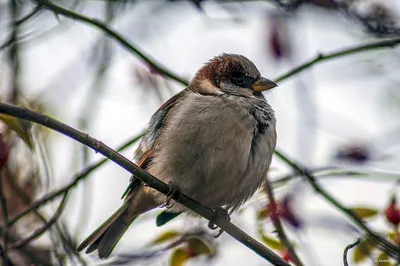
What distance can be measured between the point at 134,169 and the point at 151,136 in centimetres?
130

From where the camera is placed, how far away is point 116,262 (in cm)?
347

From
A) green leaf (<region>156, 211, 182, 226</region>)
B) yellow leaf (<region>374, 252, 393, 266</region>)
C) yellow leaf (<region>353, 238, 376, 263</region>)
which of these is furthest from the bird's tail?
yellow leaf (<region>374, 252, 393, 266</region>)

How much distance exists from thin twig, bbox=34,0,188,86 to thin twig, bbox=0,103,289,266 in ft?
2.81

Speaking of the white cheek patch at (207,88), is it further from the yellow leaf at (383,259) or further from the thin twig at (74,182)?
the yellow leaf at (383,259)

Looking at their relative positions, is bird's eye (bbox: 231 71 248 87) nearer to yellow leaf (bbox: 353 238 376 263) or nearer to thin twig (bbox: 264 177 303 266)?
thin twig (bbox: 264 177 303 266)

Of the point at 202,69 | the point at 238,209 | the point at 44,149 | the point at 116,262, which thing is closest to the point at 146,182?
the point at 116,262

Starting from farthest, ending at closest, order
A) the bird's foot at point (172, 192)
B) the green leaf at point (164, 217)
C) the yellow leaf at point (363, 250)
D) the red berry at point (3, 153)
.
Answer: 1. the green leaf at point (164, 217)
2. the bird's foot at point (172, 192)
3. the yellow leaf at point (363, 250)
4. the red berry at point (3, 153)

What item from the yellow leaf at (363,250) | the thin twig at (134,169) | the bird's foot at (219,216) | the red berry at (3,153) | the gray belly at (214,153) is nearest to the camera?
the thin twig at (134,169)

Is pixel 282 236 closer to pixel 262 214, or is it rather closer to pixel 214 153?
pixel 262 214

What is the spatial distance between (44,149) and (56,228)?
19.1 inches

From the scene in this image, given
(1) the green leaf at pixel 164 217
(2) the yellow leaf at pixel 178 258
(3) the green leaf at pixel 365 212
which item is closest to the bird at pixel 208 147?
(1) the green leaf at pixel 164 217

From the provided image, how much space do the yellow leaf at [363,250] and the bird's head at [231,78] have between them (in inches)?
47.6

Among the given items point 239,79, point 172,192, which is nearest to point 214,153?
point 172,192

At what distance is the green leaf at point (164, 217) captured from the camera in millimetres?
4457
